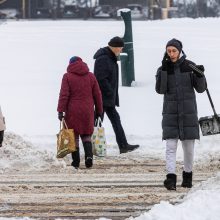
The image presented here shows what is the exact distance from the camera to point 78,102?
44.5 feet

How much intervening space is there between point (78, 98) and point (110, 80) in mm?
1425

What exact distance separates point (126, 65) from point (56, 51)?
7134 millimetres

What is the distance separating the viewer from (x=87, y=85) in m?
13.6

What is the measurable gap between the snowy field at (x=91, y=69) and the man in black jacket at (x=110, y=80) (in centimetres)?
29

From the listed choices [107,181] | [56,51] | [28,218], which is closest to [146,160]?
[107,181]

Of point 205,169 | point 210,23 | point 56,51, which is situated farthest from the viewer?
point 210,23

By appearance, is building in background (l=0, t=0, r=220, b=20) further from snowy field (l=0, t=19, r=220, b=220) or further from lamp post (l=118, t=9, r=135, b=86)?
lamp post (l=118, t=9, r=135, b=86)

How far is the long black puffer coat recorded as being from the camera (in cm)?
1127

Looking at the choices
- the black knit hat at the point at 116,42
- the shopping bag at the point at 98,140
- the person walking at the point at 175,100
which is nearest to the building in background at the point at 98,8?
the black knit hat at the point at 116,42

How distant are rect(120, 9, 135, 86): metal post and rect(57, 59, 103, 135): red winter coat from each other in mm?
6278

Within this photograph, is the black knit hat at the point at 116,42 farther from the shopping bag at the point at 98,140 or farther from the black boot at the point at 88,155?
the black boot at the point at 88,155

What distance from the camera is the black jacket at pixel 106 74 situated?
14.8m

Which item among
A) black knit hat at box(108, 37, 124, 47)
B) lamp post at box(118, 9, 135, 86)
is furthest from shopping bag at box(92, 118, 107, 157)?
lamp post at box(118, 9, 135, 86)

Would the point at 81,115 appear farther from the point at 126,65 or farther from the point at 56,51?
the point at 56,51
